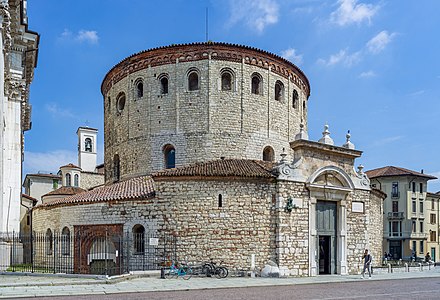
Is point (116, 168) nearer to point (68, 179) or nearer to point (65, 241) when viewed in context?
point (65, 241)

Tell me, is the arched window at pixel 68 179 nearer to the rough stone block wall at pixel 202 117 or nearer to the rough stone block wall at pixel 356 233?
the rough stone block wall at pixel 202 117

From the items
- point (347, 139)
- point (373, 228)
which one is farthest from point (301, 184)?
point (373, 228)

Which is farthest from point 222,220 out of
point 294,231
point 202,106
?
point 202,106

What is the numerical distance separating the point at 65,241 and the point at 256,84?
15223 mm

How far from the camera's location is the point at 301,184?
2469cm

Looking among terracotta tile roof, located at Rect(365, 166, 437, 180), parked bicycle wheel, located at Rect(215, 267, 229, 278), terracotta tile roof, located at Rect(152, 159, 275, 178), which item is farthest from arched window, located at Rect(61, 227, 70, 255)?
terracotta tile roof, located at Rect(365, 166, 437, 180)

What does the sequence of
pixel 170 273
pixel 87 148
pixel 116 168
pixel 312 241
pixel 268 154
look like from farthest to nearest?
pixel 87 148 → pixel 116 168 → pixel 268 154 → pixel 312 241 → pixel 170 273

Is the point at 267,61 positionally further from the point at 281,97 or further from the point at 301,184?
the point at 301,184

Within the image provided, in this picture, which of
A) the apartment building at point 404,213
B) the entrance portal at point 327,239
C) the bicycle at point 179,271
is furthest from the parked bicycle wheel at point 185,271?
the apartment building at point 404,213

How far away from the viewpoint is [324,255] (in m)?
26.2

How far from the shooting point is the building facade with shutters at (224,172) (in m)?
23.5

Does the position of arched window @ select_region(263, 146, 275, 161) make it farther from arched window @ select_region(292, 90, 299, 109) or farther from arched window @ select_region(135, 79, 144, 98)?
arched window @ select_region(135, 79, 144, 98)

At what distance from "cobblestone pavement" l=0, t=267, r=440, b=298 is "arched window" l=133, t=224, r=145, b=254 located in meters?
2.98

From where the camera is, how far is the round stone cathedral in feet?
100
